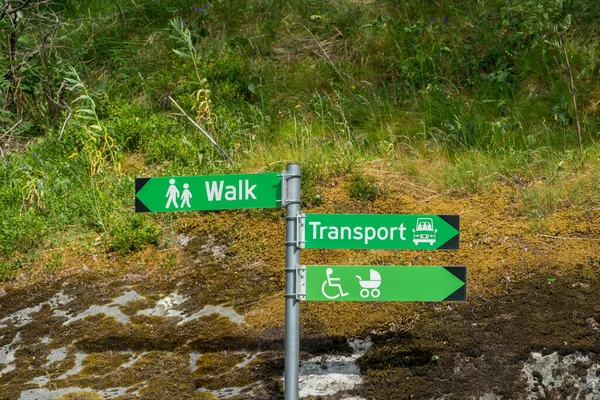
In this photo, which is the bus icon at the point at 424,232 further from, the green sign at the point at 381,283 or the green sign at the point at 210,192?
the green sign at the point at 210,192

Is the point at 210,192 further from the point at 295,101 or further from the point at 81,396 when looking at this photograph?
the point at 295,101

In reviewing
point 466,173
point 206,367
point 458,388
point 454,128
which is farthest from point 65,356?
point 454,128

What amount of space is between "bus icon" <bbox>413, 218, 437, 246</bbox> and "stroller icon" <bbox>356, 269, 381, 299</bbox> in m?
0.24

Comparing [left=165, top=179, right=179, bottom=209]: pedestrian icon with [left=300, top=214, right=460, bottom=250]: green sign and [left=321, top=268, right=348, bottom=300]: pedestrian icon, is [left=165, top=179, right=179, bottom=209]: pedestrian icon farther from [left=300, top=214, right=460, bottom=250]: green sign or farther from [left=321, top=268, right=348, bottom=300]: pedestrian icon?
[left=321, top=268, right=348, bottom=300]: pedestrian icon

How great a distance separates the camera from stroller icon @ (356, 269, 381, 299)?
3531 millimetres

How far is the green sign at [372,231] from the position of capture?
358 cm

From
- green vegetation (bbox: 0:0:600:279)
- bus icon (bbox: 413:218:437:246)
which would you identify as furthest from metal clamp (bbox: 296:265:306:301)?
green vegetation (bbox: 0:0:600:279)

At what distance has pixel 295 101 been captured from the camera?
7137 millimetres

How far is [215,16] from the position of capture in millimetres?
8211

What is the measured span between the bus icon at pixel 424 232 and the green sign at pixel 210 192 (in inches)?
24.3

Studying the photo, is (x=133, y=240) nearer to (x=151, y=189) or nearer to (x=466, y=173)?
(x=151, y=189)

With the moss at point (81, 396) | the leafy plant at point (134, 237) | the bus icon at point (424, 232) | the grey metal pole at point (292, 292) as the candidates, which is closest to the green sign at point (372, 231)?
the bus icon at point (424, 232)

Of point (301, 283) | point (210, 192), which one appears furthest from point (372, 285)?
point (210, 192)

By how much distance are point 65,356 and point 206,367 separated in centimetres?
82
